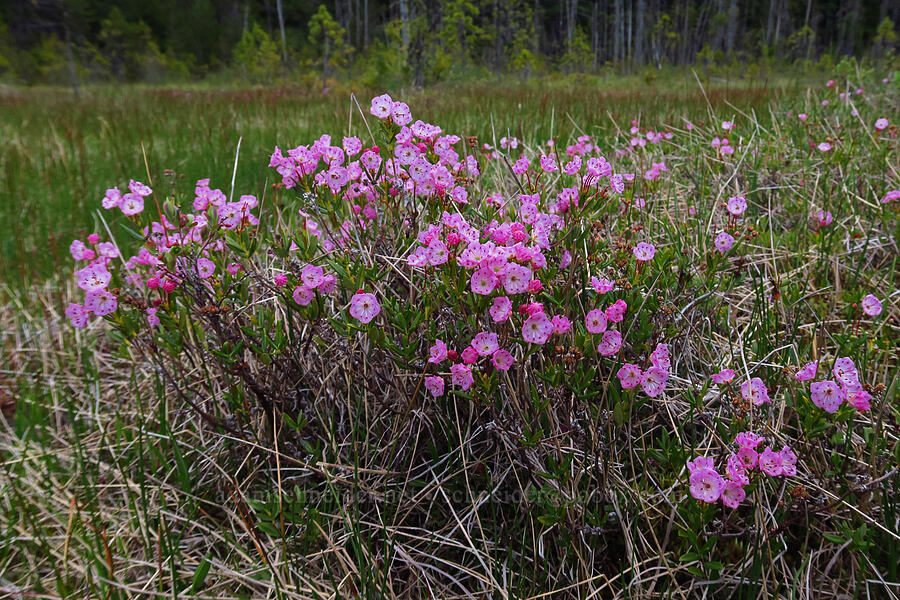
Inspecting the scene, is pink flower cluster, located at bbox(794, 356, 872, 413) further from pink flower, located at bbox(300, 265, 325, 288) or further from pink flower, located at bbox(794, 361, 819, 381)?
pink flower, located at bbox(300, 265, 325, 288)

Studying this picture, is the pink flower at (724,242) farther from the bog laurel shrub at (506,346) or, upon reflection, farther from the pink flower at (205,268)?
the pink flower at (205,268)

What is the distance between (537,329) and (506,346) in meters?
0.41

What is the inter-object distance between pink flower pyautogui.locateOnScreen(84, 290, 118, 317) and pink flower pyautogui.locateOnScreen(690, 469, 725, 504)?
60.2 inches

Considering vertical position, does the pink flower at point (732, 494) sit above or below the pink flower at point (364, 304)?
below

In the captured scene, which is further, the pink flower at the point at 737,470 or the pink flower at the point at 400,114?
the pink flower at the point at 400,114

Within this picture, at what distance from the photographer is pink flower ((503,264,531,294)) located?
1151mm

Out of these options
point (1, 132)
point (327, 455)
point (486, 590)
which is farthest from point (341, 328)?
point (1, 132)

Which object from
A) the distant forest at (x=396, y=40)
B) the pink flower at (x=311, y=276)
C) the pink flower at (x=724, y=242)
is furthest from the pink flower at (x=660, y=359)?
the distant forest at (x=396, y=40)

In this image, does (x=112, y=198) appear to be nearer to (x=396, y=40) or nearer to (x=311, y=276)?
(x=311, y=276)

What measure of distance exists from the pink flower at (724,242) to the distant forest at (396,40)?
1121cm

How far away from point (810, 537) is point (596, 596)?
579 millimetres

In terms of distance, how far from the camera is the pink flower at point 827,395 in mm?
1185

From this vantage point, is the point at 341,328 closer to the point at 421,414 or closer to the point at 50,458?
the point at 421,414

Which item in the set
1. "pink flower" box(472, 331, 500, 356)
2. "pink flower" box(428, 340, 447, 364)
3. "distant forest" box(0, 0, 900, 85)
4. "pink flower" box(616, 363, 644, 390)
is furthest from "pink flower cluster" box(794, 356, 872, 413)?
"distant forest" box(0, 0, 900, 85)
